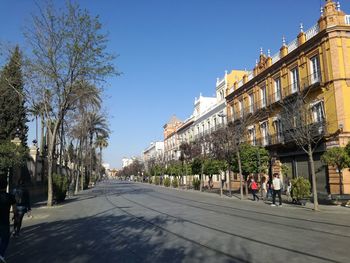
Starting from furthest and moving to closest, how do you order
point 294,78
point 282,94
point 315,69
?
point 282,94 → point 294,78 → point 315,69

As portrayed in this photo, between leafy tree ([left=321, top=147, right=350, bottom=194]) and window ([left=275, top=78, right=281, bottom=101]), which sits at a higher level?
window ([left=275, top=78, right=281, bottom=101])

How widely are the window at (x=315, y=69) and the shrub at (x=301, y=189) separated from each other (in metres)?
11.8

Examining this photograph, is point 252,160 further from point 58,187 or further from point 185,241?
point 185,241

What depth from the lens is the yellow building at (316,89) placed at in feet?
97.6

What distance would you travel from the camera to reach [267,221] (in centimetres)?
1488

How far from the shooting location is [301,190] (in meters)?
23.1

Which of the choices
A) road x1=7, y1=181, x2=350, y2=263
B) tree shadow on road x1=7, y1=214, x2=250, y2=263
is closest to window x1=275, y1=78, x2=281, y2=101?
road x1=7, y1=181, x2=350, y2=263

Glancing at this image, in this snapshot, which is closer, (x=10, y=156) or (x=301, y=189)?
(x=301, y=189)

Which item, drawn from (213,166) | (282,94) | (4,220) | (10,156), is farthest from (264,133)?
(4,220)

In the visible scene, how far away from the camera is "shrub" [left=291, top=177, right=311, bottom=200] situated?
904 inches

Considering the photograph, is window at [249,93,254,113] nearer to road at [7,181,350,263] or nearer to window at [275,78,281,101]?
window at [275,78,281,101]

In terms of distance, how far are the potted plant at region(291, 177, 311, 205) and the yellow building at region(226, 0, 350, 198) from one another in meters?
4.51

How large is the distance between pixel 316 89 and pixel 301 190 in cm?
1181

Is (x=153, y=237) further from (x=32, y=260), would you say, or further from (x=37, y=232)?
(x=37, y=232)
